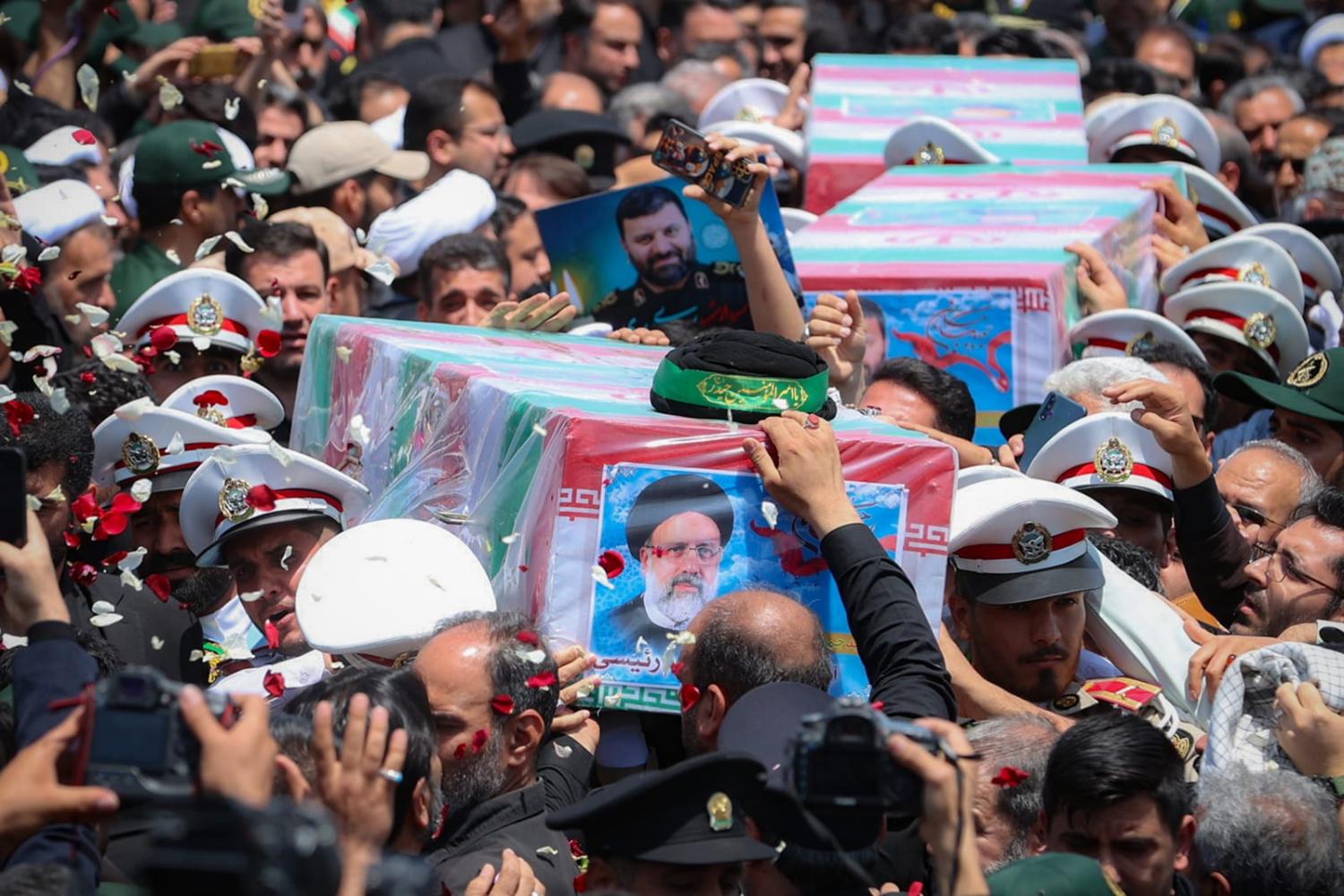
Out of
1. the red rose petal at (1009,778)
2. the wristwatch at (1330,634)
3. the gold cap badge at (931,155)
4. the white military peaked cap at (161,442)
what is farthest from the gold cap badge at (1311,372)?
the white military peaked cap at (161,442)

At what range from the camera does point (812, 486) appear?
13.0ft

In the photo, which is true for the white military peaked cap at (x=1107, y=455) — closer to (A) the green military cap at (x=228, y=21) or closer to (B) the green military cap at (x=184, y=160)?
(B) the green military cap at (x=184, y=160)

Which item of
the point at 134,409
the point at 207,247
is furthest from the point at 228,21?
the point at 134,409

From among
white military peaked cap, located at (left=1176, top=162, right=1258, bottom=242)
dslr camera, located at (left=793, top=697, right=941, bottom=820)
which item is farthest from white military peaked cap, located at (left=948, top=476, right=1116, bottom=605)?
white military peaked cap, located at (left=1176, top=162, right=1258, bottom=242)

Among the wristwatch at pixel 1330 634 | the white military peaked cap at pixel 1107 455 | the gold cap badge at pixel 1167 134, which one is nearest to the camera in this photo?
the wristwatch at pixel 1330 634

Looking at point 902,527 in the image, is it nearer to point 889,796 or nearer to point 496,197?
point 889,796

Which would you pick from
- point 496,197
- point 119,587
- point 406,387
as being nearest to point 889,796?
point 406,387

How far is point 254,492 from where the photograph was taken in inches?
193

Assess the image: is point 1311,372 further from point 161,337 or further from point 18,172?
point 18,172

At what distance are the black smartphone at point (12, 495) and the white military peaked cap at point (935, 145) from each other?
16.2ft

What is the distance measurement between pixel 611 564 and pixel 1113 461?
1.73 m

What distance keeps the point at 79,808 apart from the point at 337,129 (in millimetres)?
5106

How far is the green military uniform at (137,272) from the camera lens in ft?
22.2

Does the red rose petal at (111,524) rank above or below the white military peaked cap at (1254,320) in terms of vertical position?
below
